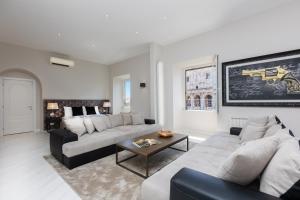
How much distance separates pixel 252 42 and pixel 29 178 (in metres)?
5.09

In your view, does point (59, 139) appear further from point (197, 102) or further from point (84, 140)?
point (197, 102)

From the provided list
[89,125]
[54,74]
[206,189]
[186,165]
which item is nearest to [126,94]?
[54,74]

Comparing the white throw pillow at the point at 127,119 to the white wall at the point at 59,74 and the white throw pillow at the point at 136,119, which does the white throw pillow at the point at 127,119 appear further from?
the white wall at the point at 59,74

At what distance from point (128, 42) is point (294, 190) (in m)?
4.96

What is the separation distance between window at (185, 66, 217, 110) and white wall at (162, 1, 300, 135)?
1.20 meters

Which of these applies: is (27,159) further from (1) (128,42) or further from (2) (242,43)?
(2) (242,43)

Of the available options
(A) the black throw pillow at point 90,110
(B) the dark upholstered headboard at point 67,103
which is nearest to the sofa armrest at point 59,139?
(B) the dark upholstered headboard at point 67,103

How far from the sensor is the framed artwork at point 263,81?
2.98 metres

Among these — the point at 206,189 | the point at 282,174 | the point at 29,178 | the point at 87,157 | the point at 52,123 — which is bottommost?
the point at 29,178

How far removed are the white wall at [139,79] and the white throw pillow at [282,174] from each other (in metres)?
4.84

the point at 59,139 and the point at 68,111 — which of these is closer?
the point at 59,139

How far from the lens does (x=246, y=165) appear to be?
1051 millimetres

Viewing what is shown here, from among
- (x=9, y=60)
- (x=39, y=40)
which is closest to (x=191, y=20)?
(x=39, y=40)

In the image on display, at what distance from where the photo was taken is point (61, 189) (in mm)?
2002
